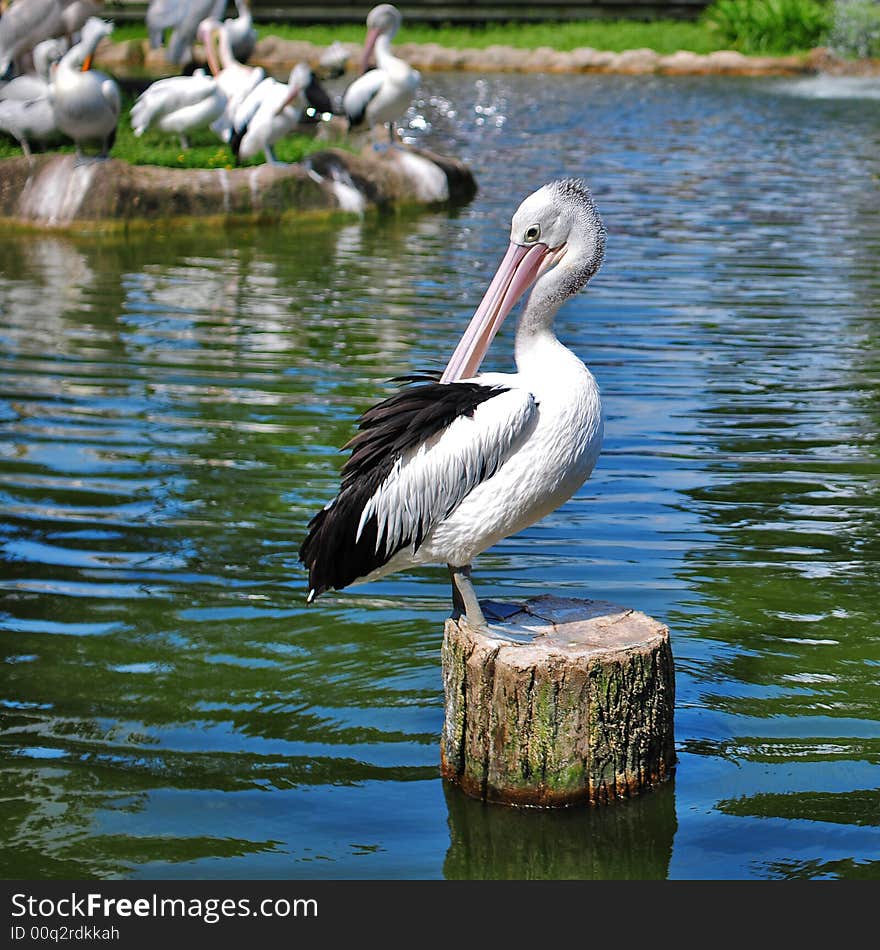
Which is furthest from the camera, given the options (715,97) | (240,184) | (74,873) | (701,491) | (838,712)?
(715,97)

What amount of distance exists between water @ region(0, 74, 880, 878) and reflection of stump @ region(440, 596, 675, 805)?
2.8 inches

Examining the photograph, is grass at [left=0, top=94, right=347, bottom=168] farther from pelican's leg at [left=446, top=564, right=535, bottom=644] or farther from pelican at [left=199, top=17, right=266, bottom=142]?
pelican's leg at [left=446, top=564, right=535, bottom=644]

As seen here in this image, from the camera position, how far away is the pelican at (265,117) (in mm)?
11484

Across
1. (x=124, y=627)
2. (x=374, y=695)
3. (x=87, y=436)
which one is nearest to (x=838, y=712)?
(x=374, y=695)

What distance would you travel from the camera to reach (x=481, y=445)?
3229mm

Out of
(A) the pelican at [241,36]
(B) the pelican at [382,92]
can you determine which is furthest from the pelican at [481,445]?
(A) the pelican at [241,36]

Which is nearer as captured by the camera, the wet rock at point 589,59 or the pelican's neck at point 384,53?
the pelican's neck at point 384,53

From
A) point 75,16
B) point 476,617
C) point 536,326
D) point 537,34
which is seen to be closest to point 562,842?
point 476,617

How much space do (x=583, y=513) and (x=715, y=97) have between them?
16087 mm

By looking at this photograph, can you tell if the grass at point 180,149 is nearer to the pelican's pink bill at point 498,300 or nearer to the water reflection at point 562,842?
the pelican's pink bill at point 498,300

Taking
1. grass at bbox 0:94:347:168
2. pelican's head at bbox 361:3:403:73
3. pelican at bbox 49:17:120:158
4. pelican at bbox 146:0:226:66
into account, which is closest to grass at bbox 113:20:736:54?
pelican at bbox 146:0:226:66


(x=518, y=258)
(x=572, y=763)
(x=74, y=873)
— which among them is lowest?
(x=74, y=873)

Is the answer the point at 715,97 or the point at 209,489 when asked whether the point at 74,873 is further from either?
the point at 715,97

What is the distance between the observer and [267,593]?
14.8ft
